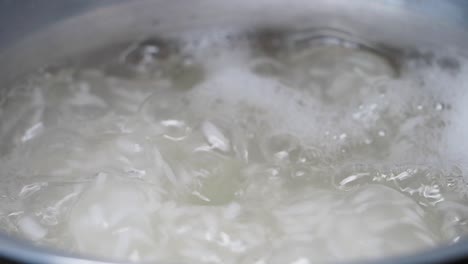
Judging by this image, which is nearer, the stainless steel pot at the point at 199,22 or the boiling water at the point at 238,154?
the boiling water at the point at 238,154

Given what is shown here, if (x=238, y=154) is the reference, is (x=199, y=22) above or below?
above

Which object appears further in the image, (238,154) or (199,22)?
(199,22)

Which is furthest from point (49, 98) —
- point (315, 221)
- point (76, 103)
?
point (315, 221)

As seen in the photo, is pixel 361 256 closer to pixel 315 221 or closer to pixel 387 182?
pixel 315 221

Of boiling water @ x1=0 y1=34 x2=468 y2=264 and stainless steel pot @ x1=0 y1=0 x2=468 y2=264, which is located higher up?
stainless steel pot @ x1=0 y1=0 x2=468 y2=264
